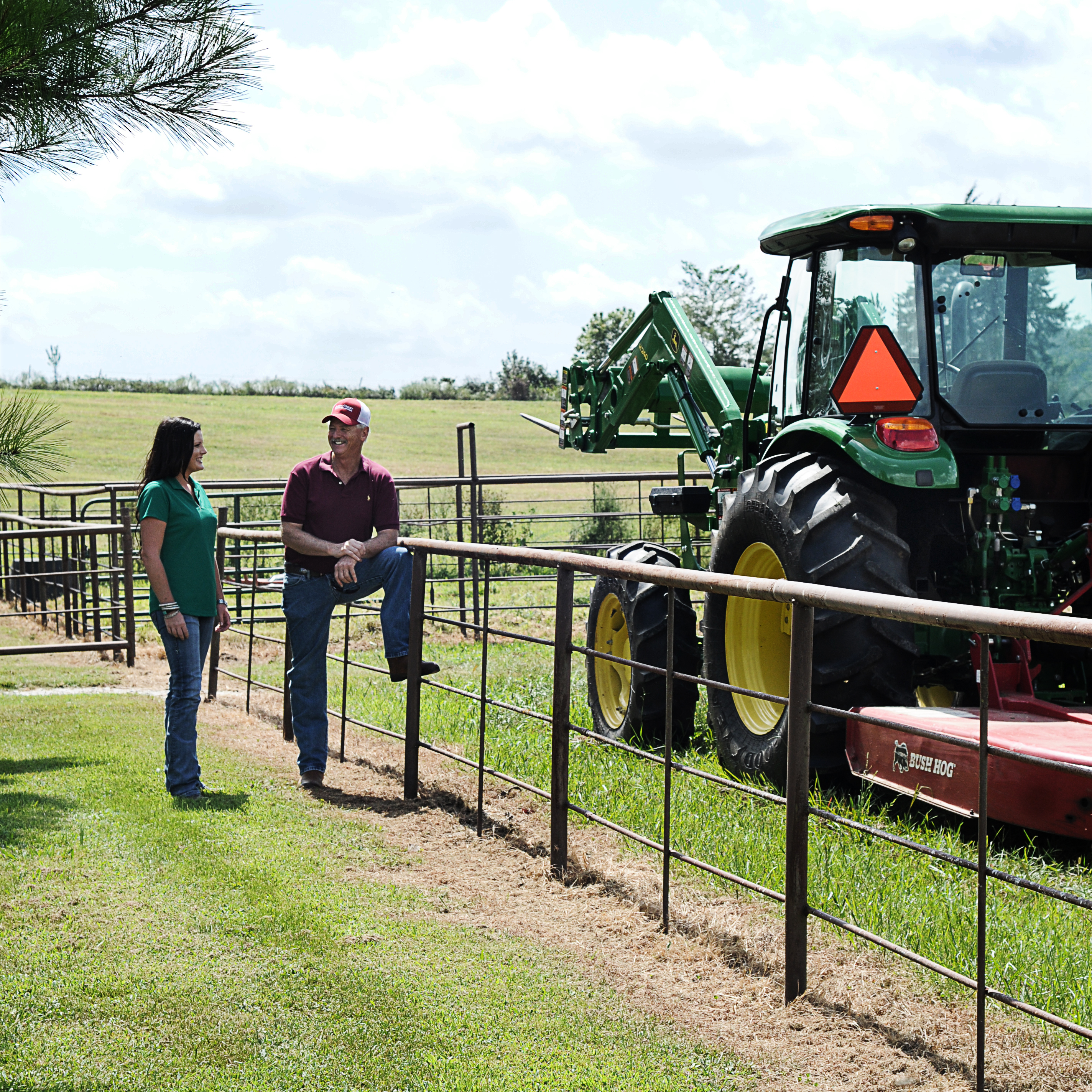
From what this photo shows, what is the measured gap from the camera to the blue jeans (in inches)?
246

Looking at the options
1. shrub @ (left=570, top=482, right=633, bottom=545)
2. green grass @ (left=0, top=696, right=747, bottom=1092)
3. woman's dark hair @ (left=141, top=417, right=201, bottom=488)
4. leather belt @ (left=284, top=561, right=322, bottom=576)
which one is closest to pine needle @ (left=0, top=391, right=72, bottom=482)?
woman's dark hair @ (left=141, top=417, right=201, bottom=488)

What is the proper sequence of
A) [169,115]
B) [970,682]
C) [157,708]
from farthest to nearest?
[157,708] < [169,115] < [970,682]

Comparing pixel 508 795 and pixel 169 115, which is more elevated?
pixel 169 115

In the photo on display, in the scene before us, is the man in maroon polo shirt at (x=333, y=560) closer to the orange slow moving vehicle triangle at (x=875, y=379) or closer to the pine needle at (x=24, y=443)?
the pine needle at (x=24, y=443)

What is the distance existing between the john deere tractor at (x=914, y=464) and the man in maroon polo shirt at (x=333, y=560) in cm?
142

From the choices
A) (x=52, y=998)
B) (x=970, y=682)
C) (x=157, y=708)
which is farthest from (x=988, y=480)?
(x=157, y=708)

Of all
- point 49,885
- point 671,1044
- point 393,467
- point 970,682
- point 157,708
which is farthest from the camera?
point 393,467

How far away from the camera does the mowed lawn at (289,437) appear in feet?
134

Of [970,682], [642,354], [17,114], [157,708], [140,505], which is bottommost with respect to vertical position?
[157,708]

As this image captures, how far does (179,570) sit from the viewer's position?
20.9 ft

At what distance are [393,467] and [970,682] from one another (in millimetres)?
37569

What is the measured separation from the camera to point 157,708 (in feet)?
29.3

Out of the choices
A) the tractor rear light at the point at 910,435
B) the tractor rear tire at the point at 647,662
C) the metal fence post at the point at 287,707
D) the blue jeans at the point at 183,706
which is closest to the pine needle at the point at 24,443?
the blue jeans at the point at 183,706

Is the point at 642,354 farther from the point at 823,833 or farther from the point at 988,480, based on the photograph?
the point at 823,833
